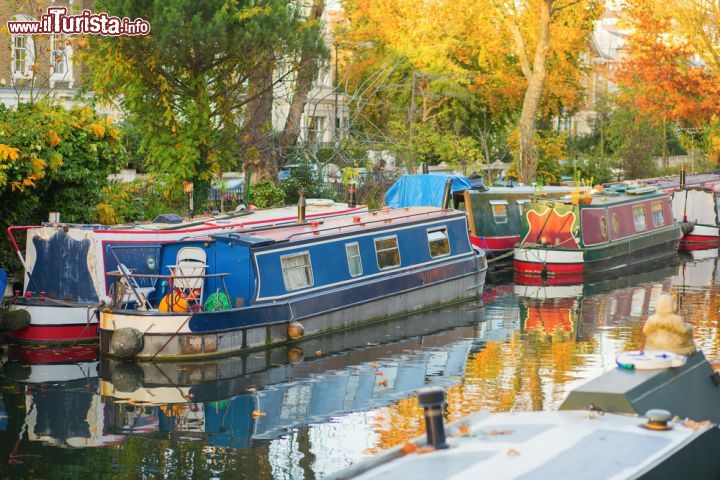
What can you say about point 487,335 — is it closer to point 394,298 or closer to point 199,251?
point 394,298

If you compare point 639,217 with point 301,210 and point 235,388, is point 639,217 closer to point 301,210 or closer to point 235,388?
point 301,210

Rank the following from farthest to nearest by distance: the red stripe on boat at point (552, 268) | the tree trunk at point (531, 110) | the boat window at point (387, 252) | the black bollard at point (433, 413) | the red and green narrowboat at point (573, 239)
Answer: the tree trunk at point (531, 110) → the red and green narrowboat at point (573, 239) → the red stripe on boat at point (552, 268) → the boat window at point (387, 252) → the black bollard at point (433, 413)

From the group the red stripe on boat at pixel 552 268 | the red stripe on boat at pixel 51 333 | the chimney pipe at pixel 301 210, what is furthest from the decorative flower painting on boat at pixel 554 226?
the red stripe on boat at pixel 51 333

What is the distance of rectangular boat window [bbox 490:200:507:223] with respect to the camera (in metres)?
32.3

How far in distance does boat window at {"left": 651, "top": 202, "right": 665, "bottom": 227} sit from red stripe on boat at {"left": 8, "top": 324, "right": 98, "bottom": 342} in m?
20.4

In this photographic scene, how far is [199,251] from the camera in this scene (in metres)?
20.3

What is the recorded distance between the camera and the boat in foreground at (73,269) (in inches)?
800

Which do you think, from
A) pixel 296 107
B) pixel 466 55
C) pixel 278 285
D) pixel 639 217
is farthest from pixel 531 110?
pixel 278 285

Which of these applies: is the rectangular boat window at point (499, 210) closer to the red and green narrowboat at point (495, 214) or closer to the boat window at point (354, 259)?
the red and green narrowboat at point (495, 214)

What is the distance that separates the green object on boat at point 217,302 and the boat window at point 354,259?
3548 millimetres

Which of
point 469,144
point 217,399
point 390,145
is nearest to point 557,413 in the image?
point 217,399

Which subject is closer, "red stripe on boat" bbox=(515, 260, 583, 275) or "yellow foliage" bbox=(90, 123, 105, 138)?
"yellow foliage" bbox=(90, 123, 105, 138)

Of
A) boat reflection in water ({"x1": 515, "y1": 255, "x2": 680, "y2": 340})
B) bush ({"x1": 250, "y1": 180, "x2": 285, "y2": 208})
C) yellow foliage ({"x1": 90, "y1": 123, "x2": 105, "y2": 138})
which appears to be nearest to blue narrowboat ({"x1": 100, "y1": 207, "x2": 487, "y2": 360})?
boat reflection in water ({"x1": 515, "y1": 255, "x2": 680, "y2": 340})

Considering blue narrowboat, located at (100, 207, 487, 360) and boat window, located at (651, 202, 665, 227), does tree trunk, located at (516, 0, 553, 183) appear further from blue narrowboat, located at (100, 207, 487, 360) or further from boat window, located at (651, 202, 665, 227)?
blue narrowboat, located at (100, 207, 487, 360)
